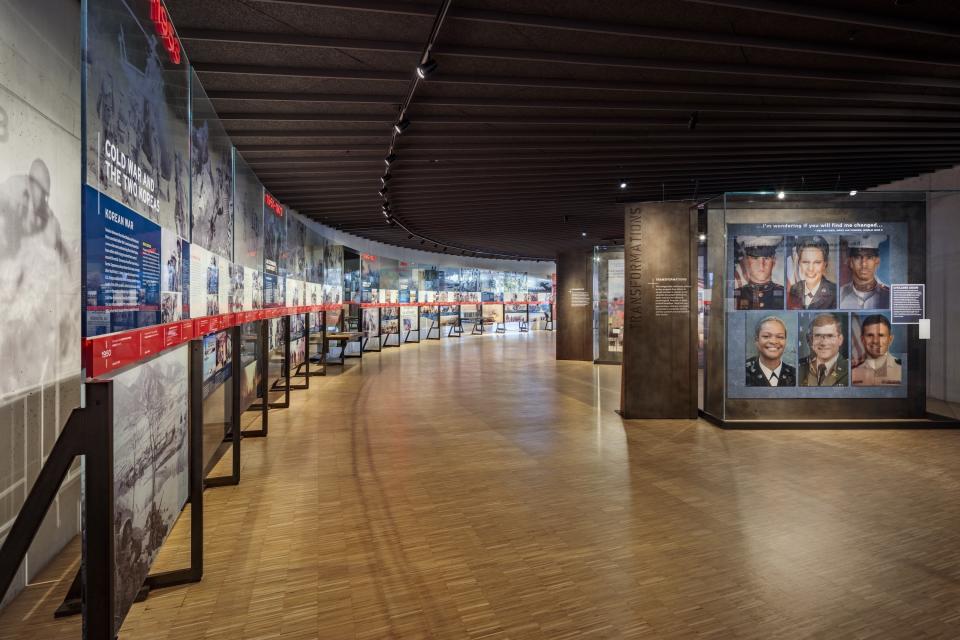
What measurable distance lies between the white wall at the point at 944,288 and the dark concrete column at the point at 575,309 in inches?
292

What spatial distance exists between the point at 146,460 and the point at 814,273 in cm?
738

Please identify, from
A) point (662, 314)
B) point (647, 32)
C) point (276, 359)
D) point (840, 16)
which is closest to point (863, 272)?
point (662, 314)

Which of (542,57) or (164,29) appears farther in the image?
(542,57)

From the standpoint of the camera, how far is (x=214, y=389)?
413 centimetres

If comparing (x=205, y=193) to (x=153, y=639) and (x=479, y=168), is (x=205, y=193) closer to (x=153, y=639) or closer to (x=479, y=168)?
(x=153, y=639)

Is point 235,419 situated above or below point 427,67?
below

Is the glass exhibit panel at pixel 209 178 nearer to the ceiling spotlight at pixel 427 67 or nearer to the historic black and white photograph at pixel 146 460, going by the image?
the historic black and white photograph at pixel 146 460

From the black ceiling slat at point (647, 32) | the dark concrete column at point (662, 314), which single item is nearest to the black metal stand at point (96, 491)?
the black ceiling slat at point (647, 32)

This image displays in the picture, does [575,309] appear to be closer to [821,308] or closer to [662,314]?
[662,314]

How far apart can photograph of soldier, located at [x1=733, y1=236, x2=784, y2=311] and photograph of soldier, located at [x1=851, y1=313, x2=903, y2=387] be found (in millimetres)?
1079

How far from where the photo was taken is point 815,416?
6.75 m

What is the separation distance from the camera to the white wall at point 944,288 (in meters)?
7.50

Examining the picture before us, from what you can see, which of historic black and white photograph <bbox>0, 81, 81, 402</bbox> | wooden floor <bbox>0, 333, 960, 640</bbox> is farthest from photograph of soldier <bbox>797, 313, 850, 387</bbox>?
historic black and white photograph <bbox>0, 81, 81, 402</bbox>

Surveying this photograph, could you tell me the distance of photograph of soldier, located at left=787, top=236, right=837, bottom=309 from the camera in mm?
6715
